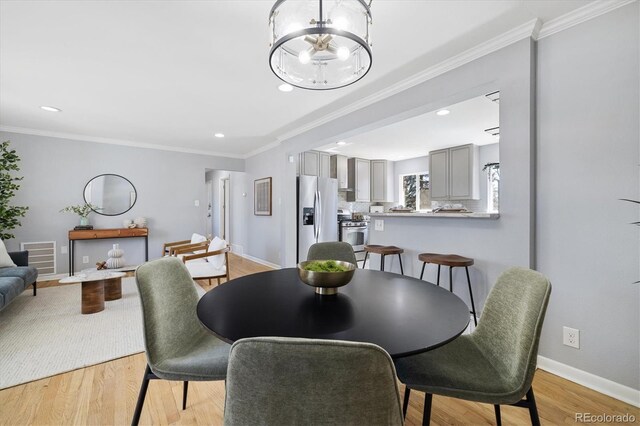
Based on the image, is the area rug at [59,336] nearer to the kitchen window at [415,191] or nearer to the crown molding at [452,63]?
the crown molding at [452,63]

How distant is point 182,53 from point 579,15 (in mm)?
2798

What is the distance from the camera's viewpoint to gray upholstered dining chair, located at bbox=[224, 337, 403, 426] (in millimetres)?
558

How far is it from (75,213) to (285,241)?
3.54 metres

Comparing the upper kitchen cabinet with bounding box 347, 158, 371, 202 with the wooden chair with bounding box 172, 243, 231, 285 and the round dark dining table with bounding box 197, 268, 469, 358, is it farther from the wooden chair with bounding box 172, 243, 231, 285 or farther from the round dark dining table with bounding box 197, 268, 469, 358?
the round dark dining table with bounding box 197, 268, 469, 358

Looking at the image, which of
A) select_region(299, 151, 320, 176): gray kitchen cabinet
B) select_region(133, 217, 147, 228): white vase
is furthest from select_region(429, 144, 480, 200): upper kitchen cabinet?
select_region(133, 217, 147, 228): white vase

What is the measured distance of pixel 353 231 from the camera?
5855mm

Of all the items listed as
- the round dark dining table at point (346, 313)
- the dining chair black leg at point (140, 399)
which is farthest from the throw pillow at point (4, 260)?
the round dark dining table at point (346, 313)

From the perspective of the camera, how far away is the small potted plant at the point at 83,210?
15.2ft

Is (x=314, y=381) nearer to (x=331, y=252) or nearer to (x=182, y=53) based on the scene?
A: (x=331, y=252)

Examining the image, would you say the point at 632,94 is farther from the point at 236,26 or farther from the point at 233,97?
the point at 233,97

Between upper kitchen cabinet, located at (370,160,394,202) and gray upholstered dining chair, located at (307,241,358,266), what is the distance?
184 inches

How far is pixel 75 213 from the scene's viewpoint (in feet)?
15.4

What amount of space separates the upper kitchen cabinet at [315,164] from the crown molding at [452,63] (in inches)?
76.9

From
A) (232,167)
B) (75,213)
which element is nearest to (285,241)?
(232,167)
